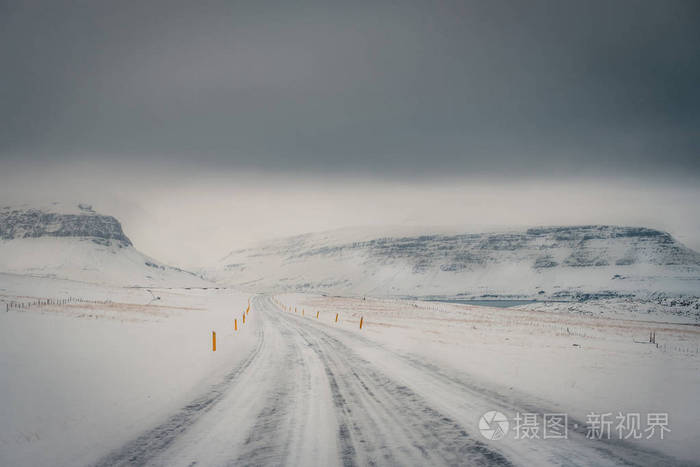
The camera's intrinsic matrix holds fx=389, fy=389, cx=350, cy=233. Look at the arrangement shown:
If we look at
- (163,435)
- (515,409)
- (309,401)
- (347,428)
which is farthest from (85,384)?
(515,409)

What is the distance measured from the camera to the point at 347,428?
7.50 metres

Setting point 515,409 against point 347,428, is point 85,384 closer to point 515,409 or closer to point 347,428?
point 347,428

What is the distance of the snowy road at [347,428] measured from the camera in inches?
240

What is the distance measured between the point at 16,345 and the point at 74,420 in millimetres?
6679

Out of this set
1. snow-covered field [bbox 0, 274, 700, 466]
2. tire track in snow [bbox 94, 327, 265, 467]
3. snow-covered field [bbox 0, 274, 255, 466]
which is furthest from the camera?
snow-covered field [bbox 0, 274, 255, 466]

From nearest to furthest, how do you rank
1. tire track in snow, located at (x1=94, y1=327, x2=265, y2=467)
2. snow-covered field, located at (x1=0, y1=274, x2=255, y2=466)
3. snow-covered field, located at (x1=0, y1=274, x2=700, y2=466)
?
tire track in snow, located at (x1=94, y1=327, x2=265, y2=467) < snow-covered field, located at (x1=0, y1=274, x2=700, y2=466) < snow-covered field, located at (x1=0, y1=274, x2=255, y2=466)

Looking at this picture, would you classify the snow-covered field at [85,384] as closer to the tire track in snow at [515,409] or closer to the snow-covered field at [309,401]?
the snow-covered field at [309,401]

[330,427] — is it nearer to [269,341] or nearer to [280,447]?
[280,447]

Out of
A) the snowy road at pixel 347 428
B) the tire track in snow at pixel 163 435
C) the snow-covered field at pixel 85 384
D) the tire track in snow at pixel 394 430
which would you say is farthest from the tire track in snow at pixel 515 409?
the snow-covered field at pixel 85 384

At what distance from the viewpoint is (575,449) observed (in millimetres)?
6547

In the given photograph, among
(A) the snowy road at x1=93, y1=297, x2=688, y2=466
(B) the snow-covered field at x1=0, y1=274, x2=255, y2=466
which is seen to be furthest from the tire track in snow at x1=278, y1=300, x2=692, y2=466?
(B) the snow-covered field at x1=0, y1=274, x2=255, y2=466

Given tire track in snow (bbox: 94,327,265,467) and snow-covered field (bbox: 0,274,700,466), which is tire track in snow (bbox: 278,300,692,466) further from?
tire track in snow (bbox: 94,327,265,467)

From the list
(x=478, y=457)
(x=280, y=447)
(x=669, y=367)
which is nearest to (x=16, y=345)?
(x=280, y=447)

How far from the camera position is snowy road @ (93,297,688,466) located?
6090 mm
